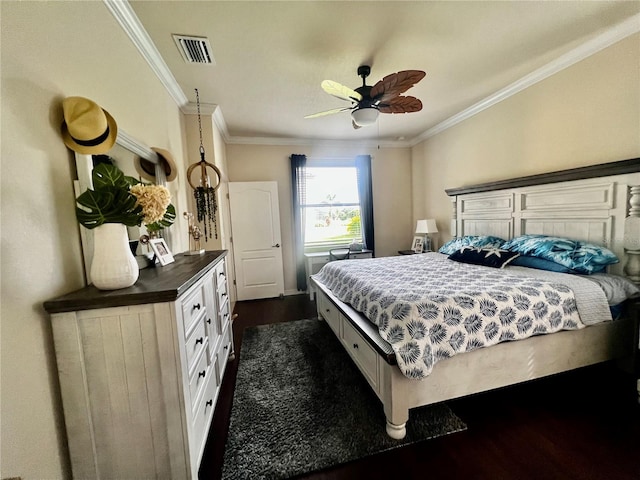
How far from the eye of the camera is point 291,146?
13.8 feet

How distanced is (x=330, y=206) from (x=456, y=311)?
3235mm

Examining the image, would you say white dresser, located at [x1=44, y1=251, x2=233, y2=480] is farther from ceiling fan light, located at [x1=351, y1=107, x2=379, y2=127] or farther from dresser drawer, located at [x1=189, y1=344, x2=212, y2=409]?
ceiling fan light, located at [x1=351, y1=107, x2=379, y2=127]

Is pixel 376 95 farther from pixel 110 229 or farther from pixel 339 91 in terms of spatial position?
pixel 110 229

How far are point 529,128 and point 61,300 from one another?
154 inches

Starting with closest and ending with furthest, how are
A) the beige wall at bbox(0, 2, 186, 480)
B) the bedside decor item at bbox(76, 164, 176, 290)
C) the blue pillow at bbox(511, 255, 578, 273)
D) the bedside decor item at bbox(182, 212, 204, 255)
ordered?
the beige wall at bbox(0, 2, 186, 480), the bedside decor item at bbox(76, 164, 176, 290), the blue pillow at bbox(511, 255, 578, 273), the bedside decor item at bbox(182, 212, 204, 255)

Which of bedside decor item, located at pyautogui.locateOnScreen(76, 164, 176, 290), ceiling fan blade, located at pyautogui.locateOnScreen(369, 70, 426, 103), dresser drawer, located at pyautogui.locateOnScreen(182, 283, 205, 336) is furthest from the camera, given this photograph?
ceiling fan blade, located at pyautogui.locateOnScreen(369, 70, 426, 103)

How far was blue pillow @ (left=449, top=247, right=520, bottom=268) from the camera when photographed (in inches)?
94.0

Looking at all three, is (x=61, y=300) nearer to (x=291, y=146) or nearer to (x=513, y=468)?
(x=513, y=468)

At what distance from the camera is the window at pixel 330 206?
439cm

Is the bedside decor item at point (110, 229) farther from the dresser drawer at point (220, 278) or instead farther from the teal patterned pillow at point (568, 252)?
the teal patterned pillow at point (568, 252)

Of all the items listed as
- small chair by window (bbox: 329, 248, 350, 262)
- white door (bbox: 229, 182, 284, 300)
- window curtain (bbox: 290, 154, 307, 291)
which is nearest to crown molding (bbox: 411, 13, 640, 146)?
window curtain (bbox: 290, 154, 307, 291)

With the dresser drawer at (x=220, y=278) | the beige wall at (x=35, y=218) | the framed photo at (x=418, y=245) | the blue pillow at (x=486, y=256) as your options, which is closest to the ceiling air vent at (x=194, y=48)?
the beige wall at (x=35, y=218)

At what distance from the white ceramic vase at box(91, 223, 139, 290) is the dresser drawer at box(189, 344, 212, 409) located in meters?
0.54

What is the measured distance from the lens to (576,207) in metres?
2.26
